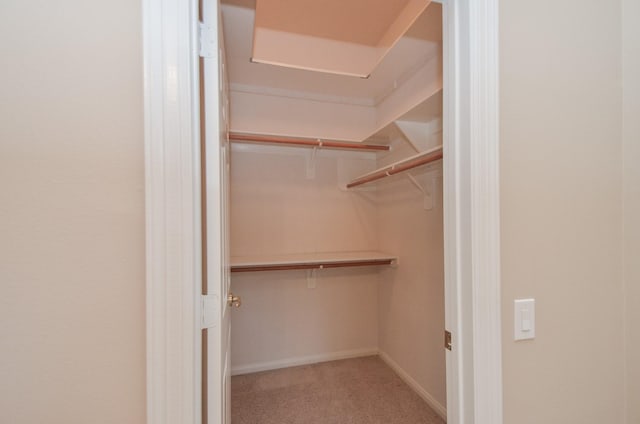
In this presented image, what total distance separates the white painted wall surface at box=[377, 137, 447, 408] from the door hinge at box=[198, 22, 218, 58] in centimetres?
146

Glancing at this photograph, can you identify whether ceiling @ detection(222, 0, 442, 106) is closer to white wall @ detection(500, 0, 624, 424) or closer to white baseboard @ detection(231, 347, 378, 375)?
white wall @ detection(500, 0, 624, 424)

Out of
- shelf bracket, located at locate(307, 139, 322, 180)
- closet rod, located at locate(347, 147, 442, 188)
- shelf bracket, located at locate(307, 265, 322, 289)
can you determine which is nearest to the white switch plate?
closet rod, located at locate(347, 147, 442, 188)

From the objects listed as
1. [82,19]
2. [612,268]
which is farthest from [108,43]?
[612,268]

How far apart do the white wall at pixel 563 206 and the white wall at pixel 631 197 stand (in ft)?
0.07

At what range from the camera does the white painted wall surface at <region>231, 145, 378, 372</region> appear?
2.39 meters

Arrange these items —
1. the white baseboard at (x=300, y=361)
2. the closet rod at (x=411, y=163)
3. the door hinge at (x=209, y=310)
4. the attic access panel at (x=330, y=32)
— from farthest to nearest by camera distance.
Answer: the white baseboard at (x=300, y=361)
the attic access panel at (x=330, y=32)
the closet rod at (x=411, y=163)
the door hinge at (x=209, y=310)

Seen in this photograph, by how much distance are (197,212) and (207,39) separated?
46 cm

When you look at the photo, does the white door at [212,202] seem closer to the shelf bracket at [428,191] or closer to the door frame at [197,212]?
the door frame at [197,212]

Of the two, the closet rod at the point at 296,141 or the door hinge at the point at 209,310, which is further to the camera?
the closet rod at the point at 296,141

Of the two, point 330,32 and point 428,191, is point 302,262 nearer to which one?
point 428,191

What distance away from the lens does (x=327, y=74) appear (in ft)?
7.06

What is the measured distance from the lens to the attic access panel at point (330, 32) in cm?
172

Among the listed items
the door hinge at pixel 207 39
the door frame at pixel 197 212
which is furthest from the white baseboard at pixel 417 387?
the door hinge at pixel 207 39

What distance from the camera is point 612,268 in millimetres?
883
